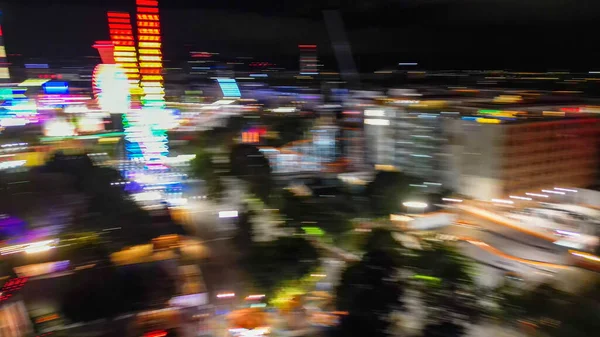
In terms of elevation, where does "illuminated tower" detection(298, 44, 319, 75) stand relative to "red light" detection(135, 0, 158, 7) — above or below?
below

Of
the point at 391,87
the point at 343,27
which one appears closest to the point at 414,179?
the point at 343,27

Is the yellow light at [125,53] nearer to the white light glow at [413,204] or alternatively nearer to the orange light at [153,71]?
the orange light at [153,71]

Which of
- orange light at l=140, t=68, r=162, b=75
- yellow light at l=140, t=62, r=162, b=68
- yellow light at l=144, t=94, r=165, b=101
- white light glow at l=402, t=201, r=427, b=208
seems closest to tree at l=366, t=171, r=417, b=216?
white light glow at l=402, t=201, r=427, b=208

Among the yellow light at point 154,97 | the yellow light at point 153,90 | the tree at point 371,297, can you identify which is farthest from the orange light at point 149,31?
the tree at point 371,297

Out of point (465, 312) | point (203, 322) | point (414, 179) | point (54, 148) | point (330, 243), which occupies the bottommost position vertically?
point (203, 322)

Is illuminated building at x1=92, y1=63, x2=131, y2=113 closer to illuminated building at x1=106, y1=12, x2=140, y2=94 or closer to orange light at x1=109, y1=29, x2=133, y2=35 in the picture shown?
illuminated building at x1=106, y1=12, x2=140, y2=94

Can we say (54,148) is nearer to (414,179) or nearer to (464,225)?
(414,179)

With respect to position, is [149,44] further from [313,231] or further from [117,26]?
[313,231]

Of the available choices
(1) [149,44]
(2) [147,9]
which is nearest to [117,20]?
(2) [147,9]
